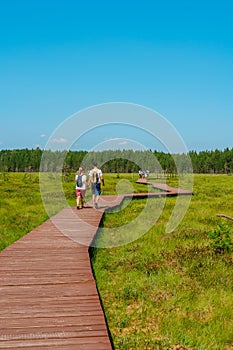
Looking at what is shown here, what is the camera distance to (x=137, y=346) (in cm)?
577

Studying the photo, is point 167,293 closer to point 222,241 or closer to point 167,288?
point 167,288

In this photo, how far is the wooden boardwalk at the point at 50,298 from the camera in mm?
4984

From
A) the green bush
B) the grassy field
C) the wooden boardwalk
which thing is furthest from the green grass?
the wooden boardwalk

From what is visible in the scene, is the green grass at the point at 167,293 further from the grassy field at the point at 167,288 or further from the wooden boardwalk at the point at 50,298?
the wooden boardwalk at the point at 50,298

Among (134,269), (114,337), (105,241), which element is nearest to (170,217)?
(105,241)

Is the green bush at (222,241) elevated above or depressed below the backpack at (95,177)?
below

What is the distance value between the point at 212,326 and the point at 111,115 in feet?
39.1

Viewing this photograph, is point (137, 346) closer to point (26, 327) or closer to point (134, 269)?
point (26, 327)

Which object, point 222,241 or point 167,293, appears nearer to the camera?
point 167,293

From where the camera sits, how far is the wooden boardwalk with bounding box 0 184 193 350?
4984 mm

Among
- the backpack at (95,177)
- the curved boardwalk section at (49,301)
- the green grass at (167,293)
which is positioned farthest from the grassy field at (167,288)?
the backpack at (95,177)

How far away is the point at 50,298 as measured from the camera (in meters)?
6.55

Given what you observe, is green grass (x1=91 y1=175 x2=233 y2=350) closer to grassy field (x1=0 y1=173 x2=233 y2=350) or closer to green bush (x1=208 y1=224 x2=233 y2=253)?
grassy field (x1=0 y1=173 x2=233 y2=350)

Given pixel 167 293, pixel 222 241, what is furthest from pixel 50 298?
pixel 222 241
